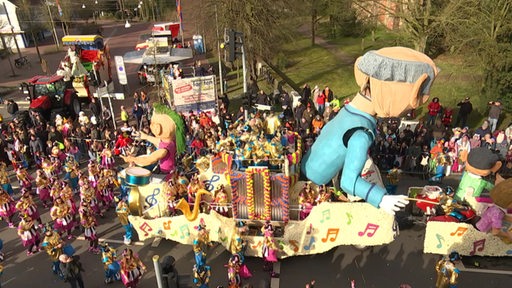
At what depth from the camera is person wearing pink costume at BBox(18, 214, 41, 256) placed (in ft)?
30.8

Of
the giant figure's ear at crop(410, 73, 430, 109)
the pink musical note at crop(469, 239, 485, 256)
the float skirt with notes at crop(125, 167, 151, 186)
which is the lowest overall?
the pink musical note at crop(469, 239, 485, 256)

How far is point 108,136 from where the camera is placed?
45.9 ft

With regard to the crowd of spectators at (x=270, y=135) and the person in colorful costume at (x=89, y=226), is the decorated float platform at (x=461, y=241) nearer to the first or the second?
the crowd of spectators at (x=270, y=135)

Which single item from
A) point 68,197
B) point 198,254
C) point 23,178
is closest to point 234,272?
point 198,254

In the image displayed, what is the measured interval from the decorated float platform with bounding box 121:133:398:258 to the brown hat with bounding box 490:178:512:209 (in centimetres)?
198

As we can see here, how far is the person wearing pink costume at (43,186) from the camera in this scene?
11203mm

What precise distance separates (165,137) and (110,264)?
10.2 ft

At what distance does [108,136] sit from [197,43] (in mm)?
19451

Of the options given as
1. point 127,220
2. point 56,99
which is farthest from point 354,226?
point 56,99

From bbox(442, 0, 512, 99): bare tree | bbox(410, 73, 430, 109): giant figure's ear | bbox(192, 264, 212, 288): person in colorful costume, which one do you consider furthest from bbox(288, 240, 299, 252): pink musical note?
bbox(442, 0, 512, 99): bare tree

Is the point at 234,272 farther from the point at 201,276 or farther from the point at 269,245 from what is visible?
the point at 269,245

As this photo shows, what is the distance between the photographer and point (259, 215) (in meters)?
9.32

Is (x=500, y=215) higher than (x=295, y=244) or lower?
higher

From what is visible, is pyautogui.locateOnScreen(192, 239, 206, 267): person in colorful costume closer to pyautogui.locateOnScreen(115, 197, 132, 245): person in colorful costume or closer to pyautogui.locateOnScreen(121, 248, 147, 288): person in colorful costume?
pyautogui.locateOnScreen(121, 248, 147, 288): person in colorful costume
